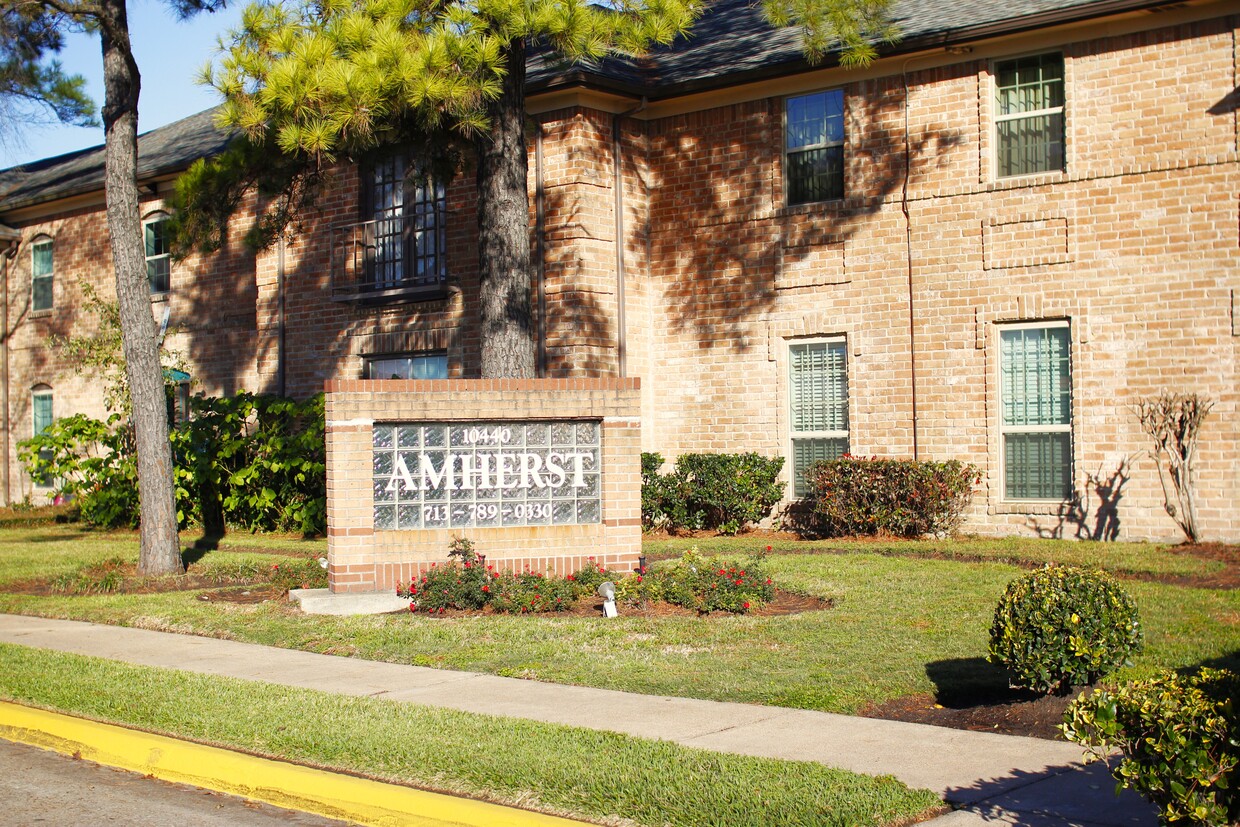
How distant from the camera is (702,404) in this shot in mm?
18906

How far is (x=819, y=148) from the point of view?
18.0 m

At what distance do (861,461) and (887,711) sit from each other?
9.26m

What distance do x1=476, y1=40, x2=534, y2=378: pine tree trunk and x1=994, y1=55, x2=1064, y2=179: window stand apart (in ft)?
20.6

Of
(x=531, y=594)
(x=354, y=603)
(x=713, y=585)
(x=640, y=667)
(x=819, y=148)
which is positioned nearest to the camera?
(x=640, y=667)

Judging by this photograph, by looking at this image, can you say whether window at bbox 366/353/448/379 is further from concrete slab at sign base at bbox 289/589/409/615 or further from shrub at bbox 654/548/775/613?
shrub at bbox 654/548/775/613

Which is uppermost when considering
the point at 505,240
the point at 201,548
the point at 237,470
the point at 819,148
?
the point at 819,148

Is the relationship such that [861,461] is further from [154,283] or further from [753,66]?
[154,283]

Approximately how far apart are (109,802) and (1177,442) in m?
12.5

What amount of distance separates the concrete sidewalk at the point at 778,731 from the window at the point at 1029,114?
1086 cm

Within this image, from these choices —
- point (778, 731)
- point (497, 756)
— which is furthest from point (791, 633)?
point (497, 756)

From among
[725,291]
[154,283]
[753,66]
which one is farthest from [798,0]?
[154,283]

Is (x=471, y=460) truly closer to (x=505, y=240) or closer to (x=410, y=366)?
(x=505, y=240)

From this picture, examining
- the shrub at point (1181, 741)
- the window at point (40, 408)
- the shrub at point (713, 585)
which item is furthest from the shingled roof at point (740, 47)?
the shrub at point (1181, 741)

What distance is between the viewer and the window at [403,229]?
20.1m
